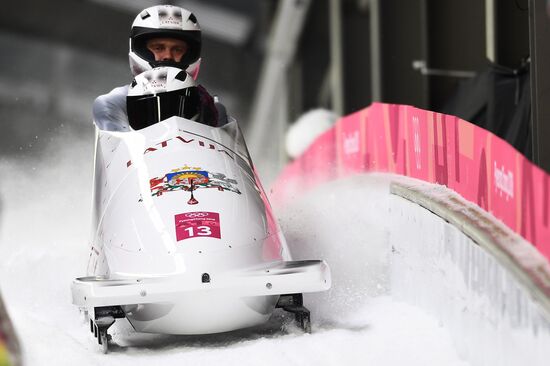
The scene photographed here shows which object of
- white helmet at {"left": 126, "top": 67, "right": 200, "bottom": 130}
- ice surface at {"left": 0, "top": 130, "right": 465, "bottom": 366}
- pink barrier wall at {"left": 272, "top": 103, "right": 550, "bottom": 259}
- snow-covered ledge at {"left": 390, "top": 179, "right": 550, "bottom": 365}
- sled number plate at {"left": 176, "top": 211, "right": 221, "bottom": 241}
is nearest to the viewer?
snow-covered ledge at {"left": 390, "top": 179, "right": 550, "bottom": 365}

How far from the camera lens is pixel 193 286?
12.6ft

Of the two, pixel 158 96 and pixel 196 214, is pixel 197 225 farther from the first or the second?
pixel 158 96

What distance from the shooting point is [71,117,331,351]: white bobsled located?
152 inches

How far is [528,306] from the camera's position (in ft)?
9.86

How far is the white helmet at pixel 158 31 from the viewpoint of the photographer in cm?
614

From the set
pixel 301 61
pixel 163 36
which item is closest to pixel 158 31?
pixel 163 36

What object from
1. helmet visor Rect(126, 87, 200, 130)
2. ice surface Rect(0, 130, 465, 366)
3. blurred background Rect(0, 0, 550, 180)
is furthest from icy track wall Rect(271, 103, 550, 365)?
helmet visor Rect(126, 87, 200, 130)

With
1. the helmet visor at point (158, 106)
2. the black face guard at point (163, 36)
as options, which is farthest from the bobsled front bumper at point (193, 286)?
the black face guard at point (163, 36)

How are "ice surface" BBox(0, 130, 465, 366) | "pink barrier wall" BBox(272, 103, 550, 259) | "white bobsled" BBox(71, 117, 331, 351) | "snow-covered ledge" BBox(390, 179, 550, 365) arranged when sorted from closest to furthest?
"snow-covered ledge" BBox(390, 179, 550, 365) < "pink barrier wall" BBox(272, 103, 550, 259) < "ice surface" BBox(0, 130, 465, 366) < "white bobsled" BBox(71, 117, 331, 351)

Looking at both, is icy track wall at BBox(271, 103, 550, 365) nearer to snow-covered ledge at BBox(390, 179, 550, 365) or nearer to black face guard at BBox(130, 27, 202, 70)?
snow-covered ledge at BBox(390, 179, 550, 365)

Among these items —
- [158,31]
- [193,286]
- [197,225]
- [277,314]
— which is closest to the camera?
[193,286]

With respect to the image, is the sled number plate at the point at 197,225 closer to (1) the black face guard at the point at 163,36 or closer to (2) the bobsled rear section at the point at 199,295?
(2) the bobsled rear section at the point at 199,295

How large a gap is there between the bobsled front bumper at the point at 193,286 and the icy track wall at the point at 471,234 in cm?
51

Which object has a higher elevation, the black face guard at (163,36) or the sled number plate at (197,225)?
the black face guard at (163,36)
